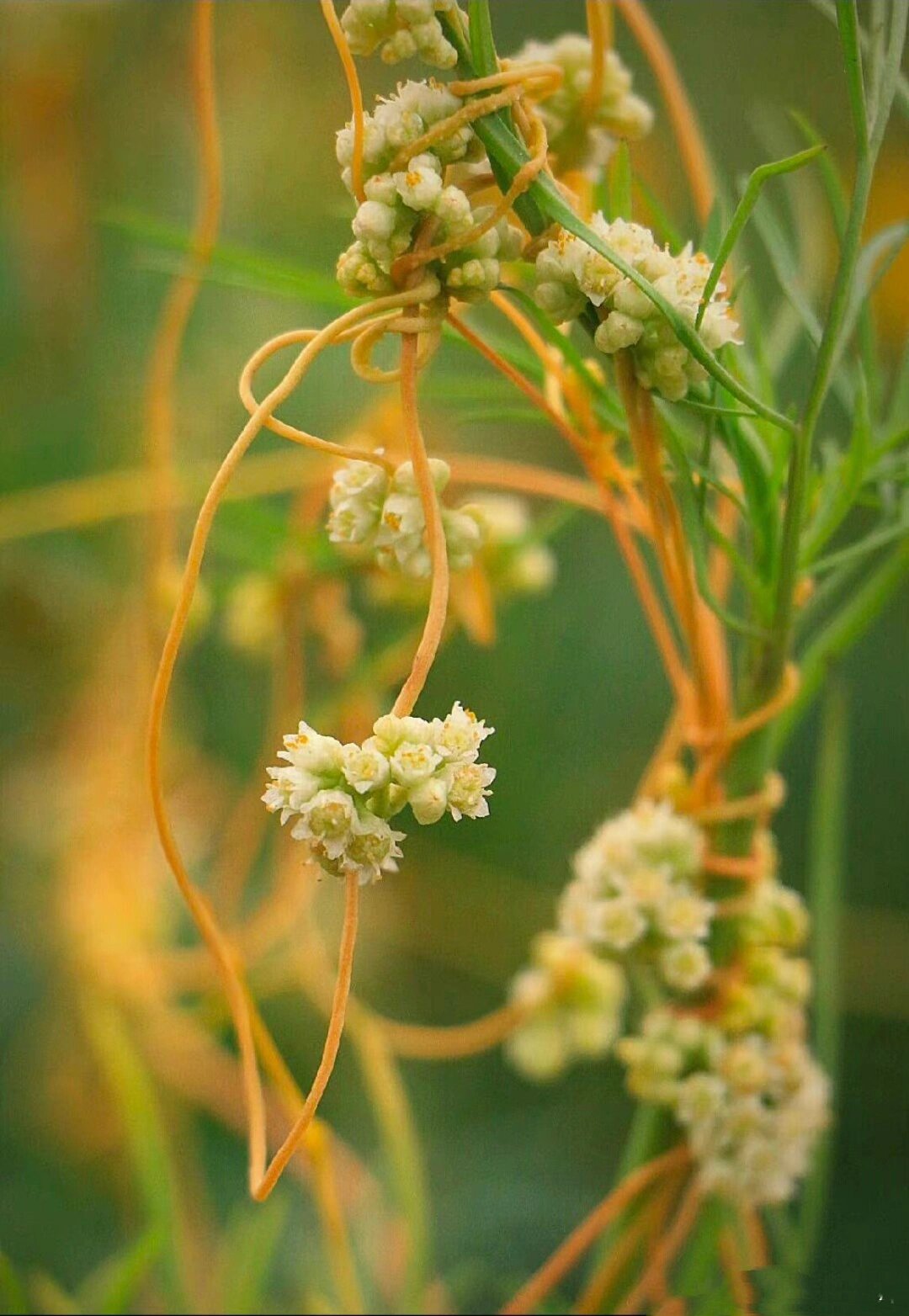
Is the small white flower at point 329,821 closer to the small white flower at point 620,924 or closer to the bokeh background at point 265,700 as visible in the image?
the small white flower at point 620,924

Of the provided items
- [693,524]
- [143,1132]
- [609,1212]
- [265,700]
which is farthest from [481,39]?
[265,700]

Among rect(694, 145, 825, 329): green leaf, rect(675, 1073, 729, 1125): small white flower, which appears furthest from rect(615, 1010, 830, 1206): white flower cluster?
rect(694, 145, 825, 329): green leaf

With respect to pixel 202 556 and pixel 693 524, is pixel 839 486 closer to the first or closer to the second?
pixel 693 524

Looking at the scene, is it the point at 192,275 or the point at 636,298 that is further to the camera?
the point at 192,275

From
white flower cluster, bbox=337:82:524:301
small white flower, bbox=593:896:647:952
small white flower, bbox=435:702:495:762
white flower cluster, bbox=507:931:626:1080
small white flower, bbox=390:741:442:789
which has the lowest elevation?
white flower cluster, bbox=507:931:626:1080

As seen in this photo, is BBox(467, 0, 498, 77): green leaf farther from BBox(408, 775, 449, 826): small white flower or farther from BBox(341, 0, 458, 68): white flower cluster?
BBox(408, 775, 449, 826): small white flower

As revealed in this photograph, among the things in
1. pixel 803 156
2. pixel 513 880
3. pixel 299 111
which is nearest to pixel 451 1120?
pixel 513 880

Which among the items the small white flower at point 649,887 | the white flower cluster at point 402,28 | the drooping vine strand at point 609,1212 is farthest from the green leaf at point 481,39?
the drooping vine strand at point 609,1212
